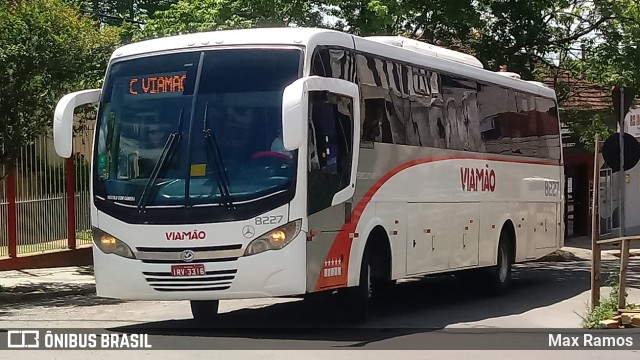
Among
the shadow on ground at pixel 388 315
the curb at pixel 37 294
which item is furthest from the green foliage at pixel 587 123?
the curb at pixel 37 294

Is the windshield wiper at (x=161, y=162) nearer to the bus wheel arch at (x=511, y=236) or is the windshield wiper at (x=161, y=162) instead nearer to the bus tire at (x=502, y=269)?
the bus tire at (x=502, y=269)

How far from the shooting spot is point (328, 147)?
38.1 feet

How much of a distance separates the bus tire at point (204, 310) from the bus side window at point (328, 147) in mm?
2816

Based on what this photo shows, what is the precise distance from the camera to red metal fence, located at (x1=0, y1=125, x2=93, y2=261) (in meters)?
19.7

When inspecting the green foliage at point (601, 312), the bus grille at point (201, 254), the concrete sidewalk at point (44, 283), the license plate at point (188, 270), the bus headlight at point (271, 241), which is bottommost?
the concrete sidewalk at point (44, 283)

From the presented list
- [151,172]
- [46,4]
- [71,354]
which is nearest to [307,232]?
[151,172]

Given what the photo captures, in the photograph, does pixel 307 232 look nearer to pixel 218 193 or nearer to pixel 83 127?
pixel 218 193

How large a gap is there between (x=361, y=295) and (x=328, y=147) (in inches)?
80.6

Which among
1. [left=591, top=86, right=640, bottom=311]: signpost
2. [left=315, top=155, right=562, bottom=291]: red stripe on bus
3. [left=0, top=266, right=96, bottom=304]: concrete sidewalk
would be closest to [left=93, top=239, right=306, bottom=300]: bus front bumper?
[left=315, top=155, right=562, bottom=291]: red stripe on bus

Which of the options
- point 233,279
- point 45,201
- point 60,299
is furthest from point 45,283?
point 233,279

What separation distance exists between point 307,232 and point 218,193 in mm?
1082

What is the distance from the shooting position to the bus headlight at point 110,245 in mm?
11305

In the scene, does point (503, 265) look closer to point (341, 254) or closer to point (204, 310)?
point (204, 310)

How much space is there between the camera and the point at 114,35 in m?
20.7
